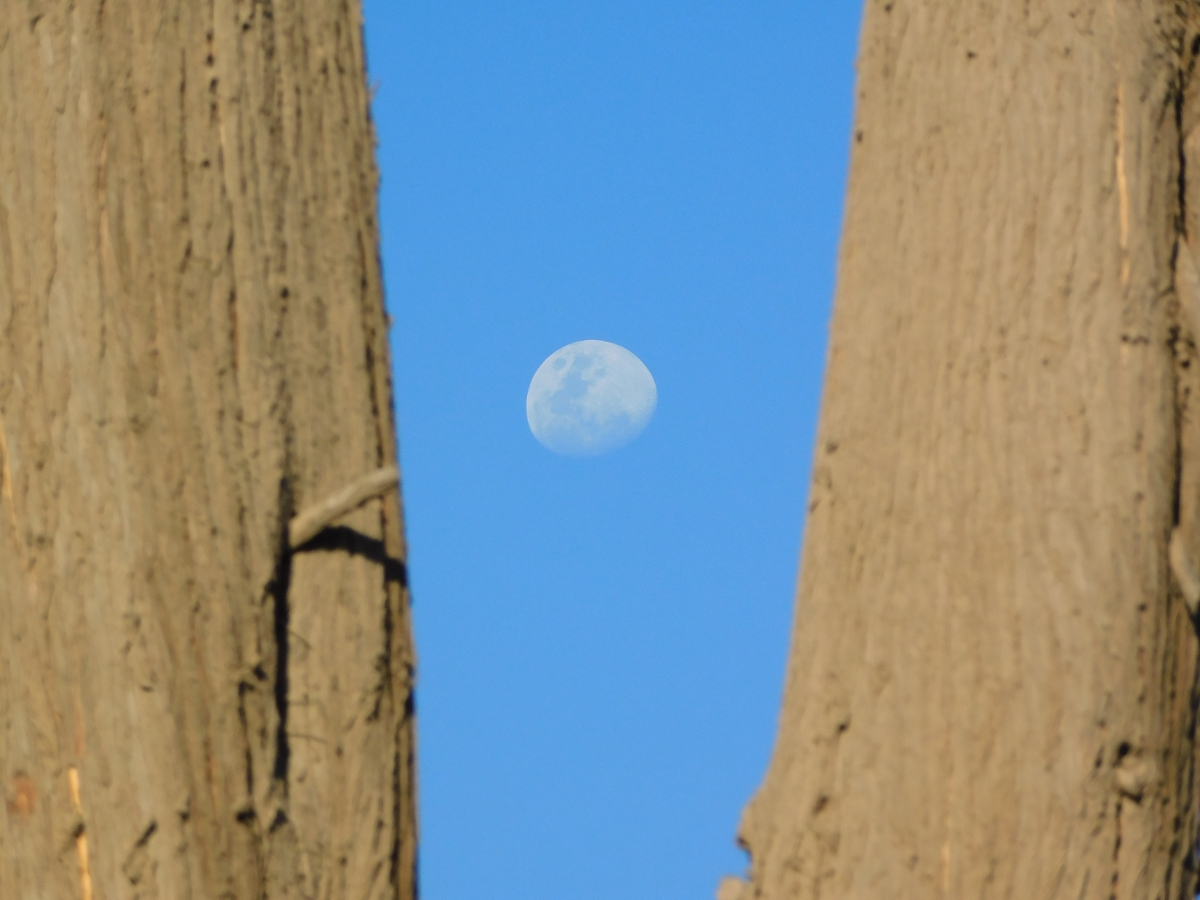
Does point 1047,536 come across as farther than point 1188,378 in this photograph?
No

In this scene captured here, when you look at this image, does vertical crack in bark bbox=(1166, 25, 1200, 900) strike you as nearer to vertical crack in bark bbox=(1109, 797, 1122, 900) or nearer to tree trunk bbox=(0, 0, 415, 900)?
vertical crack in bark bbox=(1109, 797, 1122, 900)

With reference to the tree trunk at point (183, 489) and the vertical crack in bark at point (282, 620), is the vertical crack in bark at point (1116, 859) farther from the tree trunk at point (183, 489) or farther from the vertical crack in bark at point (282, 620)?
→ the vertical crack in bark at point (282, 620)

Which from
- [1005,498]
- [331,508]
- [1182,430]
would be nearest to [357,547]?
[331,508]

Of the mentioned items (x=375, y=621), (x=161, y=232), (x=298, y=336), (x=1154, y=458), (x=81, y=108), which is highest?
(x=81, y=108)

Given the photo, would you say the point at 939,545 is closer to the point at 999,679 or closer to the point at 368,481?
the point at 999,679

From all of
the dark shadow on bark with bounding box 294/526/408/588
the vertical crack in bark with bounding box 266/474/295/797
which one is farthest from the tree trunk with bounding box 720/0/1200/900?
the vertical crack in bark with bounding box 266/474/295/797

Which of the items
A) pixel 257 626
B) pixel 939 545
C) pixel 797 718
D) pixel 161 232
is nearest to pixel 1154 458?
pixel 939 545

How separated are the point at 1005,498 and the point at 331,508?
1.30 metres

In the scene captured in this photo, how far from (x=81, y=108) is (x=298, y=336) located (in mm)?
605

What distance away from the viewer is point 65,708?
10.1ft

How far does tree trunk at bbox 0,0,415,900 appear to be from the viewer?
9.98 ft

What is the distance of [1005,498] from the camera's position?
314 cm

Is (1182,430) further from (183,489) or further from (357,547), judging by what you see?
(183,489)

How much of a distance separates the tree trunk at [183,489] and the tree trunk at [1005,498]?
2.87ft
